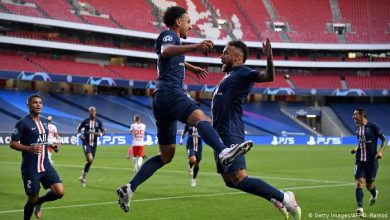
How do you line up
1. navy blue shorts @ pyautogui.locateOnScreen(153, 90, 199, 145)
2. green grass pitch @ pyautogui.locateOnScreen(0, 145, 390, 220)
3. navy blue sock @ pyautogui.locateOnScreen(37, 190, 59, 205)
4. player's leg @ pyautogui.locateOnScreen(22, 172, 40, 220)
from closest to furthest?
navy blue shorts @ pyautogui.locateOnScreen(153, 90, 199, 145)
player's leg @ pyautogui.locateOnScreen(22, 172, 40, 220)
navy blue sock @ pyautogui.locateOnScreen(37, 190, 59, 205)
green grass pitch @ pyautogui.locateOnScreen(0, 145, 390, 220)

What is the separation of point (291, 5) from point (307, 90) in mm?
13039

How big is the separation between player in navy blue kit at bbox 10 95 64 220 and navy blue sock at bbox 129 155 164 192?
6.74 feet

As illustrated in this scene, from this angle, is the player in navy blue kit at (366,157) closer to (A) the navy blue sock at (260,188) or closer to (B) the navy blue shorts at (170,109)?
(A) the navy blue sock at (260,188)

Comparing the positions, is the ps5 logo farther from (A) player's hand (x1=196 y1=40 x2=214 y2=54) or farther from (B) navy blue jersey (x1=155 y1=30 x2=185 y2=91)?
(A) player's hand (x1=196 y1=40 x2=214 y2=54)

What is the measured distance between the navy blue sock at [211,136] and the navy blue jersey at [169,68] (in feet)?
2.53

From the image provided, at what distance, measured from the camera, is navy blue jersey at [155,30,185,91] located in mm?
9234

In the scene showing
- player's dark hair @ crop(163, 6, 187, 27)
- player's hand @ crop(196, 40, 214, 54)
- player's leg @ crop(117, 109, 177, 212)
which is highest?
player's dark hair @ crop(163, 6, 187, 27)

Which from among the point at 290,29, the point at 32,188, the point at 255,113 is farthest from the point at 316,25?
the point at 32,188

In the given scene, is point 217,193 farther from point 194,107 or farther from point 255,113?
point 255,113

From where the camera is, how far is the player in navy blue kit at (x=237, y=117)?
8953 millimetres

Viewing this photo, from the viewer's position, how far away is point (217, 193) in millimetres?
17266

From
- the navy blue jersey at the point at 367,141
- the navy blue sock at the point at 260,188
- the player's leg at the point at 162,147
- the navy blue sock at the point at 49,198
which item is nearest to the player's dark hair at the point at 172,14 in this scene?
the player's leg at the point at 162,147

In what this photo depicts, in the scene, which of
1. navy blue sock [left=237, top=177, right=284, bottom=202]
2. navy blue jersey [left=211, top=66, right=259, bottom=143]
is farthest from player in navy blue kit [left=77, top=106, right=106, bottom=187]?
navy blue sock [left=237, top=177, right=284, bottom=202]

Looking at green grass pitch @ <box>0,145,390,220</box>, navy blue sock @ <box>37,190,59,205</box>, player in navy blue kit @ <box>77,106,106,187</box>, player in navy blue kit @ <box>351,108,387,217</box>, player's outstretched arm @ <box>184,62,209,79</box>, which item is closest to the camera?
player's outstretched arm @ <box>184,62,209,79</box>
